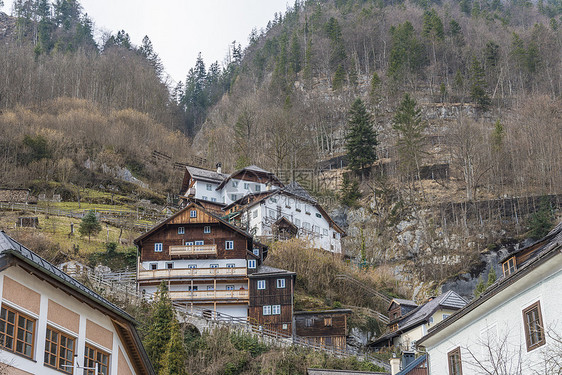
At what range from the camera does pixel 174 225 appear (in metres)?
54.1

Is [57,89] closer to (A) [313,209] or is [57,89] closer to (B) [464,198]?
(A) [313,209]

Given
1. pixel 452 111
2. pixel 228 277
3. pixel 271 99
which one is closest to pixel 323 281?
pixel 228 277

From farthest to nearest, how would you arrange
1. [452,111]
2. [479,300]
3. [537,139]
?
[452,111]
[537,139]
[479,300]

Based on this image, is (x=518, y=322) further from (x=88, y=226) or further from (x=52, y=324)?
(x=88, y=226)

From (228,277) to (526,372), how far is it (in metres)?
35.7

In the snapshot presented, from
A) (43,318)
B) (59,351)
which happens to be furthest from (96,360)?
(43,318)

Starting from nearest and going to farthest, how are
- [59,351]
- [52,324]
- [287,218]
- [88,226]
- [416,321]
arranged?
[52,324]
[59,351]
[416,321]
[88,226]
[287,218]

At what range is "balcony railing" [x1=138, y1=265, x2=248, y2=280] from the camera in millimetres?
50438

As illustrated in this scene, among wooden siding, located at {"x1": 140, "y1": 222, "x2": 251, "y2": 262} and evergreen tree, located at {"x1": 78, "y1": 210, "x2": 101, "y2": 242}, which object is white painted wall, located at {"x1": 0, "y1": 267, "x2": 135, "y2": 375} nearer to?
wooden siding, located at {"x1": 140, "y1": 222, "x2": 251, "y2": 262}

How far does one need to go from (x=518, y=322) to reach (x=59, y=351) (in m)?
10.8

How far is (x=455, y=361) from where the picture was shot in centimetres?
2033

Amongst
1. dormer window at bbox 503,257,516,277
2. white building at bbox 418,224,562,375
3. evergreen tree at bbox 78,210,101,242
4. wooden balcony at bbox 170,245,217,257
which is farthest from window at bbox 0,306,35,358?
evergreen tree at bbox 78,210,101,242

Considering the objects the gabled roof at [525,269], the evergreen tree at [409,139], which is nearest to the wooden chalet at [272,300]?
the gabled roof at [525,269]

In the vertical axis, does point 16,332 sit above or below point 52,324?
below
